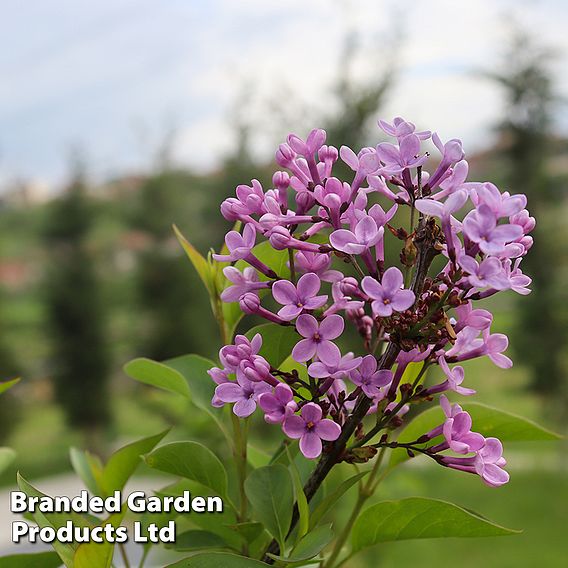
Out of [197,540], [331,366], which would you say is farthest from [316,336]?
[197,540]

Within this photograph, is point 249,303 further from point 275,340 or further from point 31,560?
point 31,560

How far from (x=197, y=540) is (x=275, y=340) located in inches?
7.4

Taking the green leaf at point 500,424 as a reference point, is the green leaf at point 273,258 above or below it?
above

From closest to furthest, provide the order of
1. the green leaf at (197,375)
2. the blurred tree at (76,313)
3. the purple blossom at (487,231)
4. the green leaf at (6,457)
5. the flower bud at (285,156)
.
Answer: the purple blossom at (487,231) → the flower bud at (285,156) → the green leaf at (197,375) → the green leaf at (6,457) → the blurred tree at (76,313)

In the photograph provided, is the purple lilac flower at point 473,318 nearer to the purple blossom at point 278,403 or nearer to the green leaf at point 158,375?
the purple blossom at point 278,403

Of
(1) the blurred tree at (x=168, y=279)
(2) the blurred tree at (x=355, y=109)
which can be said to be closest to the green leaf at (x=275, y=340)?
(2) the blurred tree at (x=355, y=109)

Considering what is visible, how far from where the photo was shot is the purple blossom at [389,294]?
Result: 1.50 ft

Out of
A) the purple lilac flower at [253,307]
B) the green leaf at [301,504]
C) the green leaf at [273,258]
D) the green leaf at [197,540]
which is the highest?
the green leaf at [273,258]

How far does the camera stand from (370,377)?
485 millimetres

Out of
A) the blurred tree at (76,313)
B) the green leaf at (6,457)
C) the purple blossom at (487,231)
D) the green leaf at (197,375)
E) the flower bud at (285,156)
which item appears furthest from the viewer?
the blurred tree at (76,313)

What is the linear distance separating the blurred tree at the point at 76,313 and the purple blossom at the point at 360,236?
6.91 m

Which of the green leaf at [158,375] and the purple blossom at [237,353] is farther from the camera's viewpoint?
the green leaf at [158,375]

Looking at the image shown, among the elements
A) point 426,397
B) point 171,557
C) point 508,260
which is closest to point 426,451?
point 426,397

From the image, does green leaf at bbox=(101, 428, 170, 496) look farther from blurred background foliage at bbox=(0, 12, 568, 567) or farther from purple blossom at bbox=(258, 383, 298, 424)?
blurred background foliage at bbox=(0, 12, 568, 567)
